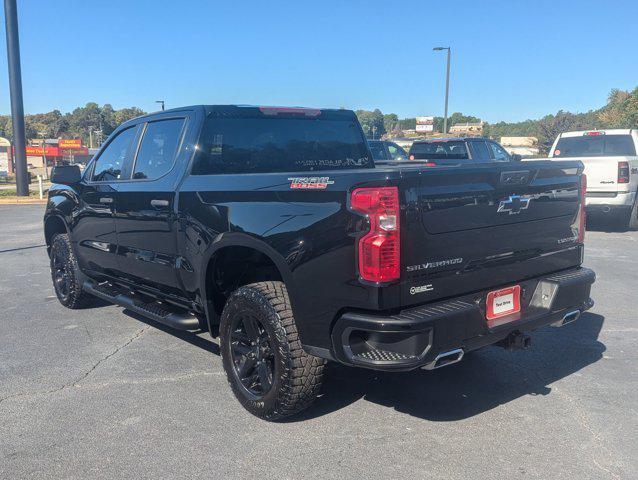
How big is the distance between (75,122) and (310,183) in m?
127

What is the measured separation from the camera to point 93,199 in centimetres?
539

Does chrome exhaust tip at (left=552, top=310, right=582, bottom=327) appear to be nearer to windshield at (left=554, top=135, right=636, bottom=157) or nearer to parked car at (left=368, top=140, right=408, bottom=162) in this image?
windshield at (left=554, top=135, right=636, bottom=157)

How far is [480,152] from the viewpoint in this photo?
14375 mm

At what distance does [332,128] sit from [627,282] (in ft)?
14.9

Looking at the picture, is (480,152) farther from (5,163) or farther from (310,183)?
(5,163)

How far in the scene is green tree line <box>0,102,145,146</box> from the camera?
94.5 meters

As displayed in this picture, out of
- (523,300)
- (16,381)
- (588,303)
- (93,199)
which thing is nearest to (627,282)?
(588,303)

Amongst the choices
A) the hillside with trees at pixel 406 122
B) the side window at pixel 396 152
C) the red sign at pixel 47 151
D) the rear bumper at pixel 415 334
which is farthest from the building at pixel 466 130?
the rear bumper at pixel 415 334

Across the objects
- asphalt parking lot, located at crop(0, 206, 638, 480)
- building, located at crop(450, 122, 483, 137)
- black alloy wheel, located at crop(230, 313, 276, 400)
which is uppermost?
building, located at crop(450, 122, 483, 137)

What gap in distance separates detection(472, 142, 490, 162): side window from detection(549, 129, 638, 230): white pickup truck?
2.45 metres

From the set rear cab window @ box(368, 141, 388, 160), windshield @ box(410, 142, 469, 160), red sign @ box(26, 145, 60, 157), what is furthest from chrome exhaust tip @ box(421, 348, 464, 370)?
red sign @ box(26, 145, 60, 157)

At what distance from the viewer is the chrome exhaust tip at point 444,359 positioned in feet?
10.1

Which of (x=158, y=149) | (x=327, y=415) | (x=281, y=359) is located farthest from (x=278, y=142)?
(x=327, y=415)

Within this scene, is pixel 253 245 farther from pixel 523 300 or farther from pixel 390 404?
pixel 523 300
